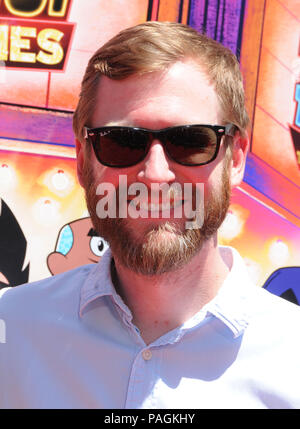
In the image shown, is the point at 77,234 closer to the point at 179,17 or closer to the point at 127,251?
the point at 127,251

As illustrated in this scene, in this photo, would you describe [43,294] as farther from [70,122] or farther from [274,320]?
[70,122]

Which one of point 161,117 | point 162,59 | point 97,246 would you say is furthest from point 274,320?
point 97,246

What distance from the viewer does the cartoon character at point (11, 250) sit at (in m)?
1.98

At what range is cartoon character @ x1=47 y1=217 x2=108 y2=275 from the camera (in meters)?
2.00

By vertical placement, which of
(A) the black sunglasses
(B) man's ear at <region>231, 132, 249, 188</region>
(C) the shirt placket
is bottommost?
(C) the shirt placket

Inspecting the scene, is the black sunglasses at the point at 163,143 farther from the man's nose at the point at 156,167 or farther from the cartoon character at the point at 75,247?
the cartoon character at the point at 75,247

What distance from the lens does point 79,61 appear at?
2.03 meters

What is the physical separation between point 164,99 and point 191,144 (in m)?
0.16

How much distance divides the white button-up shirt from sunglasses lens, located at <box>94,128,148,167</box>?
15.5 inches

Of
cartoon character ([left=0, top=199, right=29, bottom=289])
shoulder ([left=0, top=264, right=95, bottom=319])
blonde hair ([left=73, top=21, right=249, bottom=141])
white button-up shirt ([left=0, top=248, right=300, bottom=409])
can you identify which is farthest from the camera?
cartoon character ([left=0, top=199, right=29, bottom=289])

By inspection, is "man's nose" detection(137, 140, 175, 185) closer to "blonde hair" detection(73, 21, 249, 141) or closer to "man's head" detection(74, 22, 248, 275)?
"man's head" detection(74, 22, 248, 275)

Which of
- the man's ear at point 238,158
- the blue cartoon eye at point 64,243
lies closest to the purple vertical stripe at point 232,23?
the man's ear at point 238,158

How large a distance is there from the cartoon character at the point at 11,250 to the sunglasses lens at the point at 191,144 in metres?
1.08

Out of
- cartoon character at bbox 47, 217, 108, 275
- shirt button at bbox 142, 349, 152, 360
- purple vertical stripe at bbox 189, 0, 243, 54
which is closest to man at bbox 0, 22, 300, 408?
shirt button at bbox 142, 349, 152, 360
